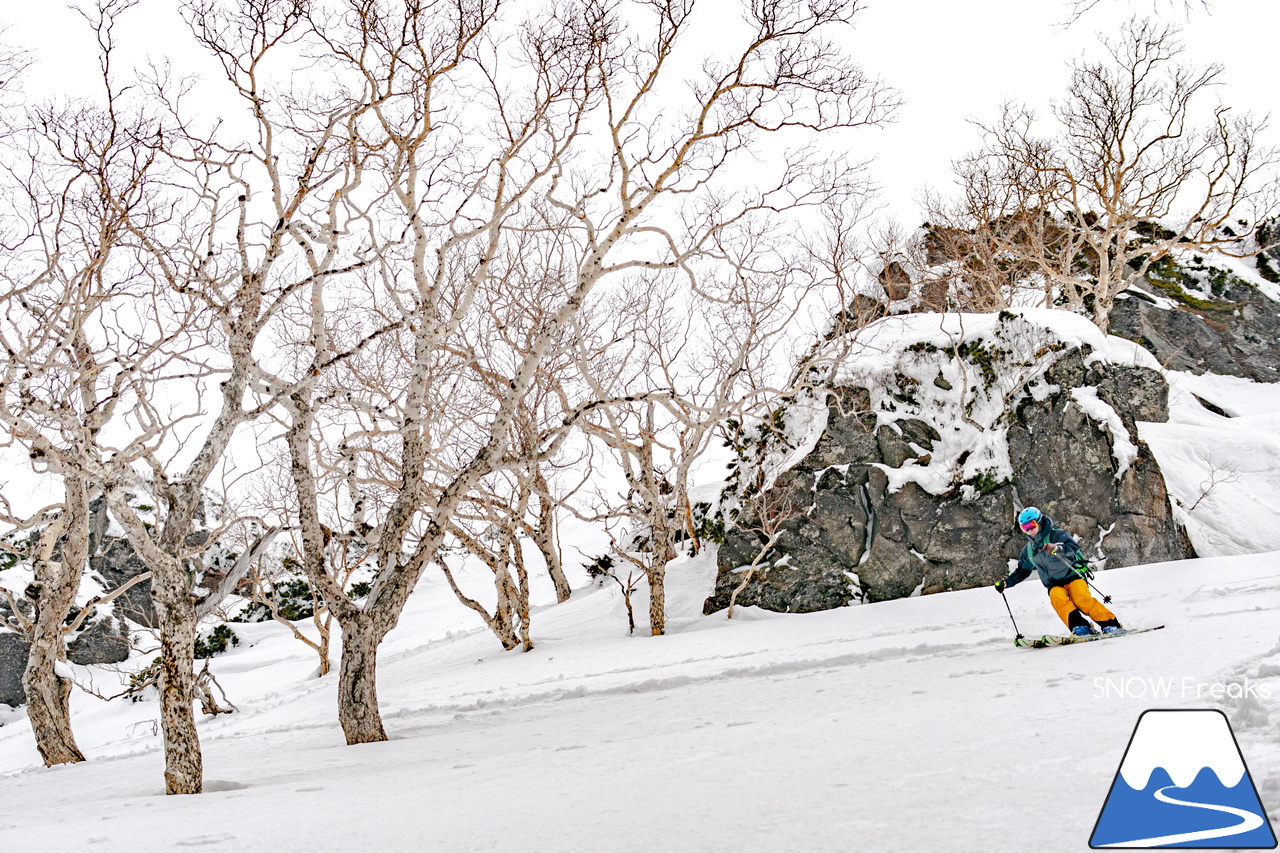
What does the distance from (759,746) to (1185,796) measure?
8.42 ft

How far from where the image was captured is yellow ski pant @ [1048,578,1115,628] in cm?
714

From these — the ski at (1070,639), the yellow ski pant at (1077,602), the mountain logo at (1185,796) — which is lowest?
the ski at (1070,639)

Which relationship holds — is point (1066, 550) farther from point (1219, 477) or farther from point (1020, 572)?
point (1219, 477)

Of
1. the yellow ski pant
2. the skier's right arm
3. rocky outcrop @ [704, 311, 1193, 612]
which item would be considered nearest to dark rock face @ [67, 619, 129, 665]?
rocky outcrop @ [704, 311, 1193, 612]

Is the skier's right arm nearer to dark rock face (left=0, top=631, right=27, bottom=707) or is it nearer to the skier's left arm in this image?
the skier's left arm

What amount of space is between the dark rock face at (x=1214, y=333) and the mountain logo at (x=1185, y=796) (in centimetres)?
2282

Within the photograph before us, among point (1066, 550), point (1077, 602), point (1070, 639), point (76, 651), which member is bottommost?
point (1070, 639)

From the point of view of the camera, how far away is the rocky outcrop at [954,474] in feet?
38.8

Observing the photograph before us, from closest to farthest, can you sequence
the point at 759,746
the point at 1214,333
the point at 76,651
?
the point at 759,746
the point at 76,651
the point at 1214,333

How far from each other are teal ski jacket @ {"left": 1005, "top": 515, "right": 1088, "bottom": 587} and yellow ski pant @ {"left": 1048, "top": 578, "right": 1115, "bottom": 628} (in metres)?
0.06

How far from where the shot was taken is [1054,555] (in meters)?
7.38

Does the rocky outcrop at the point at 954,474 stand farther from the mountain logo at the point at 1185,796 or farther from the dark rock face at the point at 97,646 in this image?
the dark rock face at the point at 97,646

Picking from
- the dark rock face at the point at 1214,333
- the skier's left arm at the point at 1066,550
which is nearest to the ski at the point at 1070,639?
the skier's left arm at the point at 1066,550

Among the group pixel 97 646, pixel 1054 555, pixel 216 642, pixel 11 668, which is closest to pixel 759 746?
pixel 1054 555
